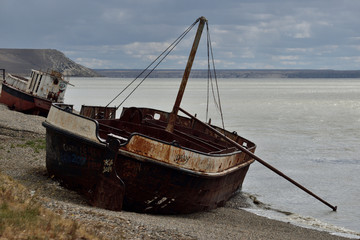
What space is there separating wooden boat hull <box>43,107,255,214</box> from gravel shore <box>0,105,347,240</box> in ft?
1.03

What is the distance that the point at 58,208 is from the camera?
909cm

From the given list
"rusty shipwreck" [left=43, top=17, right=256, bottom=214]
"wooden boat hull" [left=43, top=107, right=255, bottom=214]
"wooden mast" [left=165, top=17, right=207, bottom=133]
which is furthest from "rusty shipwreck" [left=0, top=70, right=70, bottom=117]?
"wooden boat hull" [left=43, top=107, right=255, bottom=214]

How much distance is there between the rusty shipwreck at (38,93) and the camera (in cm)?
3019

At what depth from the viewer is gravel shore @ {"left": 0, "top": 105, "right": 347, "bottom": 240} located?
28.3ft

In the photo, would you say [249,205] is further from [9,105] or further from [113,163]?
[9,105]

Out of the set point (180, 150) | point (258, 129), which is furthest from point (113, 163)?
point (258, 129)

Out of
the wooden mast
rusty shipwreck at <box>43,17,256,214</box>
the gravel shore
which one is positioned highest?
the wooden mast

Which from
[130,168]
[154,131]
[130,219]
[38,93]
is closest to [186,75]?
[154,131]

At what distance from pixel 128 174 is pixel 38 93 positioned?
858 inches

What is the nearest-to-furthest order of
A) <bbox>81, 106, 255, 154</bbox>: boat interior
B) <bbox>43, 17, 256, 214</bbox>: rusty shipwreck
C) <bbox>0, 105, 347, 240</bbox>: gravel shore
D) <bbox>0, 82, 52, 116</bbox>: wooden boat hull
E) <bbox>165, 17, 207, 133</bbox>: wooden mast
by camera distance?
<bbox>0, 105, 347, 240</bbox>: gravel shore < <bbox>43, 17, 256, 214</bbox>: rusty shipwreck < <bbox>81, 106, 255, 154</bbox>: boat interior < <bbox>165, 17, 207, 133</bbox>: wooden mast < <bbox>0, 82, 52, 116</bbox>: wooden boat hull

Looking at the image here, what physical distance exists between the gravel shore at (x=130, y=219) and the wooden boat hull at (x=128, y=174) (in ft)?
1.03

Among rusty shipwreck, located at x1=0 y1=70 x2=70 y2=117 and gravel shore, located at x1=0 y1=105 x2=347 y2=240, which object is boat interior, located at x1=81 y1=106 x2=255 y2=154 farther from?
rusty shipwreck, located at x1=0 y1=70 x2=70 y2=117

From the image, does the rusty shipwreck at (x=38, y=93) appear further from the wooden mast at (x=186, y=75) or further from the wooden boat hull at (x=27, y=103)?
the wooden mast at (x=186, y=75)

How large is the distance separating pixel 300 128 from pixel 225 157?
33760 mm
